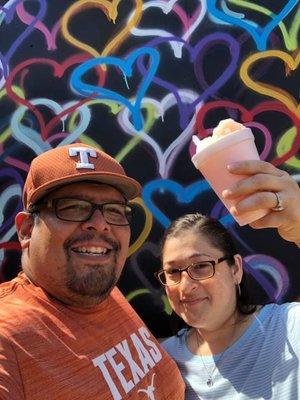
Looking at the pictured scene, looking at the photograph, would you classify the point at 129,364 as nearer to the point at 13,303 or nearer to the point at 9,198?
the point at 13,303

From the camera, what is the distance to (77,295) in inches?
71.4

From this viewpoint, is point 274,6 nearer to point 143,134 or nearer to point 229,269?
point 143,134

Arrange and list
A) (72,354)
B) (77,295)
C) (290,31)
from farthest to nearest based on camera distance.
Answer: (290,31) → (77,295) → (72,354)

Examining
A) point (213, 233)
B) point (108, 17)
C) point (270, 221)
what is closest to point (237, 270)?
point (213, 233)

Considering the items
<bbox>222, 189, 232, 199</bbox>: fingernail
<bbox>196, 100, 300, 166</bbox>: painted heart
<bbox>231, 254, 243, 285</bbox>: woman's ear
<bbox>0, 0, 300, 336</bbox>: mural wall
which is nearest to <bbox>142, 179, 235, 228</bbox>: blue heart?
<bbox>0, 0, 300, 336</bbox>: mural wall

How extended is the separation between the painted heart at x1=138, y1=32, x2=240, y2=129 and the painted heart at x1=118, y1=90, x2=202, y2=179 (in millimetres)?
28

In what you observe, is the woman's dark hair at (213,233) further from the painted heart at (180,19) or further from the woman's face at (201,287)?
the painted heart at (180,19)

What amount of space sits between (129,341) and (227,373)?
1.48 feet

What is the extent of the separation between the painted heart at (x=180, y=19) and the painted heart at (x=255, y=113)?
342 millimetres

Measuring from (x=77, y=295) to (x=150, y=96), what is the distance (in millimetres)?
1386

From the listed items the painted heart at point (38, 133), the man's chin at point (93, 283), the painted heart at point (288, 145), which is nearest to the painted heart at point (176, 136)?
the painted heart at point (38, 133)

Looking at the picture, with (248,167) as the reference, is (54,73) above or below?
above

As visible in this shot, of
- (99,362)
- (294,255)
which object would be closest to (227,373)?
(99,362)

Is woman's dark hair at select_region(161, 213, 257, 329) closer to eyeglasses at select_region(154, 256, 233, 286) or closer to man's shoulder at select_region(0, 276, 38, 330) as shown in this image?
eyeglasses at select_region(154, 256, 233, 286)
